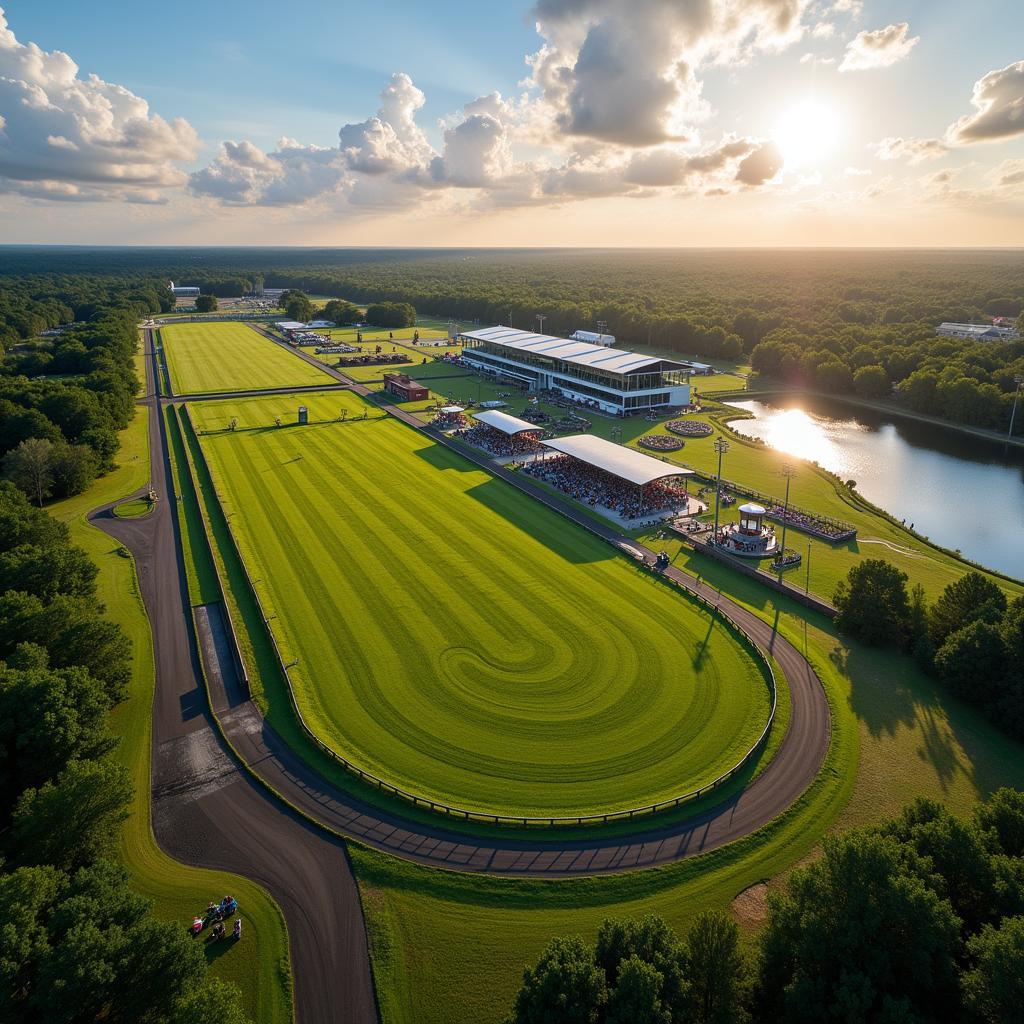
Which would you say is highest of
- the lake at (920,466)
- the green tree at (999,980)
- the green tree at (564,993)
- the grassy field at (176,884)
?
the green tree at (999,980)

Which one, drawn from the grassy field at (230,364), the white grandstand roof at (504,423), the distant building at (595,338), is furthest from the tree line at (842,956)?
the distant building at (595,338)

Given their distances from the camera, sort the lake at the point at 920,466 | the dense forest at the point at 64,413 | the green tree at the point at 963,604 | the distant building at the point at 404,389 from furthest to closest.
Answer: the distant building at the point at 404,389, the dense forest at the point at 64,413, the lake at the point at 920,466, the green tree at the point at 963,604

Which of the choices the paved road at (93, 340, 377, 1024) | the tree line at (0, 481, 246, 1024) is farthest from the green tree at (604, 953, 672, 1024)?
the tree line at (0, 481, 246, 1024)

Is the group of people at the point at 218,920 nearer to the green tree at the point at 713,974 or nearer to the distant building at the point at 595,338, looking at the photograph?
the green tree at the point at 713,974

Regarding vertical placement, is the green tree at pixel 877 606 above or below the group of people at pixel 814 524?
above

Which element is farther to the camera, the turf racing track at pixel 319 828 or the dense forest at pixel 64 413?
the dense forest at pixel 64 413

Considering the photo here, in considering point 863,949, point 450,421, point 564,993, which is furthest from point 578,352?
point 564,993

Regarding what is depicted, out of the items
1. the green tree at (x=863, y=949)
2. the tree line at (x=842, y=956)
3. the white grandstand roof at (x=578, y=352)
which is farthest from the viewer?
the white grandstand roof at (x=578, y=352)

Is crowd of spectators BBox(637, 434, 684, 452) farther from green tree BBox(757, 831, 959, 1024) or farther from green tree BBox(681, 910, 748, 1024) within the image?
green tree BBox(681, 910, 748, 1024)
